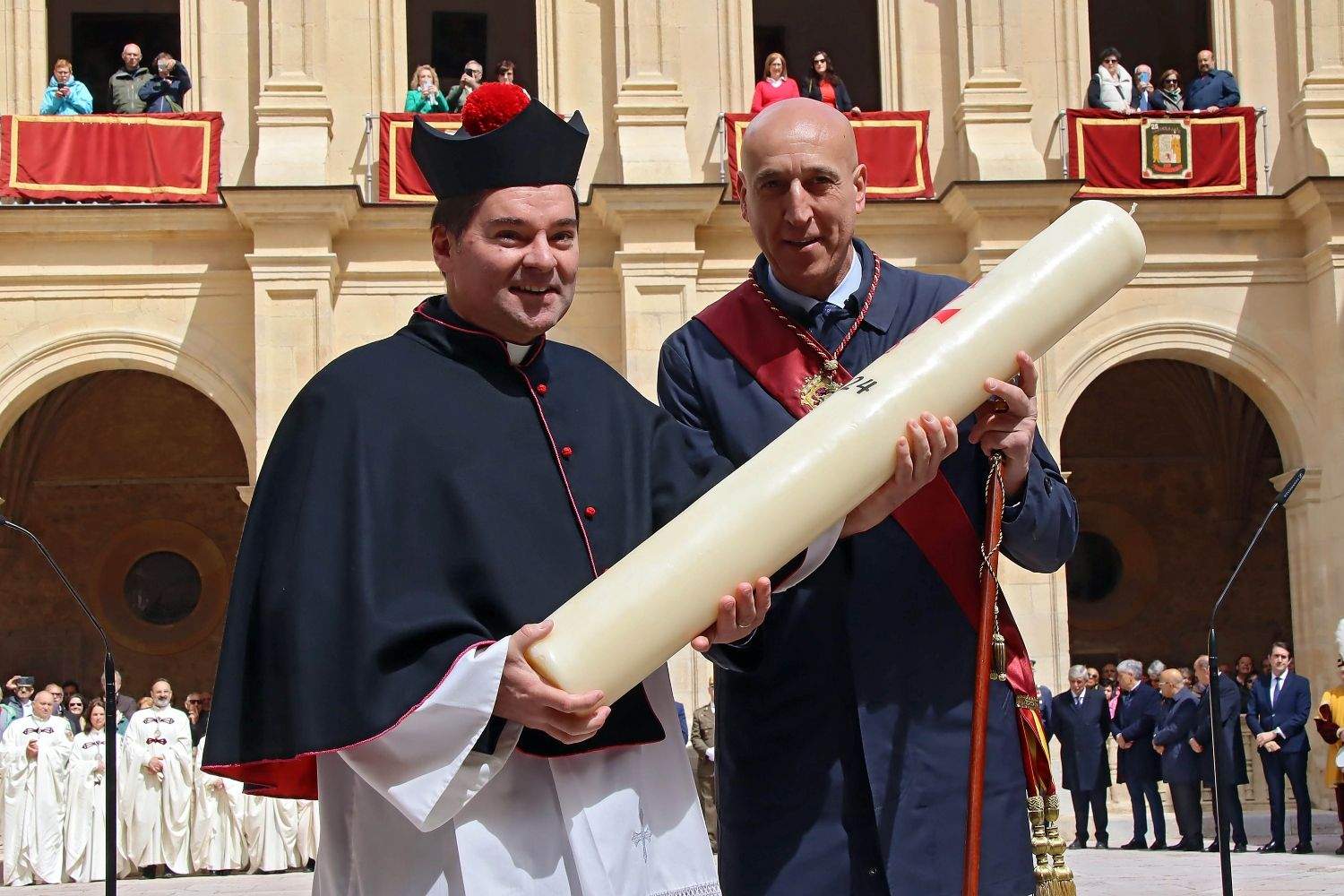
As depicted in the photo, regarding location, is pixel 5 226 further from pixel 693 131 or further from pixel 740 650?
pixel 740 650

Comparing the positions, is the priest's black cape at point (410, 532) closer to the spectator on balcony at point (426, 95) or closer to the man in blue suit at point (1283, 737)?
the man in blue suit at point (1283, 737)

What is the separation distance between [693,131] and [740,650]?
15.3m

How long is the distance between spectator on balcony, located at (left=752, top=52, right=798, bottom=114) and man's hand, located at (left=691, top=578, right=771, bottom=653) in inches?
555

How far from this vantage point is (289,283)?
1711 cm

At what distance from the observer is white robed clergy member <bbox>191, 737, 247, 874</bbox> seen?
49.6ft

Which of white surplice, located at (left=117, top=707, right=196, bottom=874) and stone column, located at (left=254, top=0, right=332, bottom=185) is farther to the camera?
stone column, located at (left=254, top=0, right=332, bottom=185)

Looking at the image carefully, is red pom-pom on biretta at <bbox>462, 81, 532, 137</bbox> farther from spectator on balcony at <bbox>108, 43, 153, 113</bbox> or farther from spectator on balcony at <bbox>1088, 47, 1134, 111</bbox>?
spectator on balcony at <bbox>1088, 47, 1134, 111</bbox>

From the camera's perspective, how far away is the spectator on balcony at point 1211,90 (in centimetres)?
1828

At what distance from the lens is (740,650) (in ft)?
10.4

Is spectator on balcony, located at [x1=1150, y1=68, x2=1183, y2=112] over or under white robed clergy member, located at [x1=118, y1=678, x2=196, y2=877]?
over

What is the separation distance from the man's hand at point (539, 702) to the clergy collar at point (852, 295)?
106cm

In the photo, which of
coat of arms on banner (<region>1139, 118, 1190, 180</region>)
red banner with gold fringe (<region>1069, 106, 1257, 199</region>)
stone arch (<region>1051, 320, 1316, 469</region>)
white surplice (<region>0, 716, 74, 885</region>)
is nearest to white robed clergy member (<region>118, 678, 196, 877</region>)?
white surplice (<region>0, 716, 74, 885</region>)

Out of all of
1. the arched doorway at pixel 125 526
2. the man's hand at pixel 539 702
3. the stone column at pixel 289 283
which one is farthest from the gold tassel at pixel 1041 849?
the arched doorway at pixel 125 526

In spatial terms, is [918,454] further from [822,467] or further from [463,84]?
[463,84]
